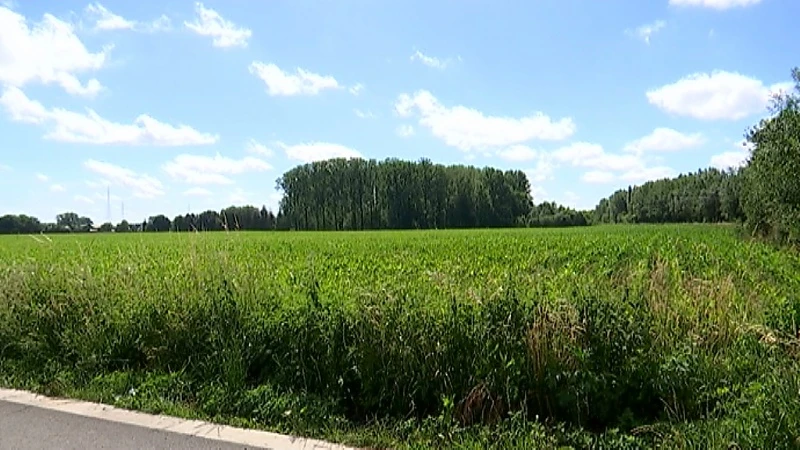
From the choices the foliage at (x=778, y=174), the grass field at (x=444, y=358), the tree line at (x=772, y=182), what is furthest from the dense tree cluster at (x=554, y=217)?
the grass field at (x=444, y=358)

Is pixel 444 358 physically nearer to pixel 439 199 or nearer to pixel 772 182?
pixel 772 182

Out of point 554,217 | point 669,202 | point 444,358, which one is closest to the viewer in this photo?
point 444,358

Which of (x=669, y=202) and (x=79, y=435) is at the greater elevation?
(x=669, y=202)

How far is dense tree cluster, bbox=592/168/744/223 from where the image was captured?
71.7m

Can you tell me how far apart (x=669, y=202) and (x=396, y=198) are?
→ 44196mm

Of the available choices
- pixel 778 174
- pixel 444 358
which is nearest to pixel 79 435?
pixel 444 358

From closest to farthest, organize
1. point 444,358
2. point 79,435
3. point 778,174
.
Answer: point 79,435 → point 444,358 → point 778,174

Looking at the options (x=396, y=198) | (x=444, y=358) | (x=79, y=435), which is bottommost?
(x=79, y=435)

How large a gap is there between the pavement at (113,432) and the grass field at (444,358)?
7.2 inches

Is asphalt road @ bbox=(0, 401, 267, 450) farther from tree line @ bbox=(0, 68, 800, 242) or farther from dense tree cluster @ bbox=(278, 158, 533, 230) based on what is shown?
dense tree cluster @ bbox=(278, 158, 533, 230)

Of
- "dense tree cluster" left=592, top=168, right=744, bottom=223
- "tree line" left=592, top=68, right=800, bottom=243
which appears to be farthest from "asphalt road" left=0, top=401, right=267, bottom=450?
"dense tree cluster" left=592, top=168, right=744, bottom=223

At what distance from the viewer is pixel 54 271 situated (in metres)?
6.73

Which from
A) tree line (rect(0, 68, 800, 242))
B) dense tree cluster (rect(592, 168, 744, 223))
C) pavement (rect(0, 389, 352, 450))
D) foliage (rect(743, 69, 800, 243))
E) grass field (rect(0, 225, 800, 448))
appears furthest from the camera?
tree line (rect(0, 68, 800, 242))

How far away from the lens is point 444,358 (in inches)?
174
